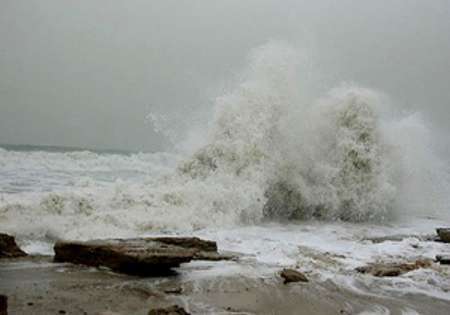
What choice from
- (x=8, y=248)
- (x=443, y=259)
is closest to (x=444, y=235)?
(x=443, y=259)

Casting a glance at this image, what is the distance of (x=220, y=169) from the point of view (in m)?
9.95

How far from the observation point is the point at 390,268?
460cm

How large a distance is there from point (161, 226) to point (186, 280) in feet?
10.1

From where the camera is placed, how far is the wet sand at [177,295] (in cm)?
317

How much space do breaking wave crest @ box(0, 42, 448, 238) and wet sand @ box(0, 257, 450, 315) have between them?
327cm

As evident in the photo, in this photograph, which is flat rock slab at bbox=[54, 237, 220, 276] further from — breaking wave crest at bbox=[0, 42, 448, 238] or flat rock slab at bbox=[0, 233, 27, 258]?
breaking wave crest at bbox=[0, 42, 448, 238]

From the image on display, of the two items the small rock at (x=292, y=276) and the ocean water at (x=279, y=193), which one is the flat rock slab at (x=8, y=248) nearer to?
the ocean water at (x=279, y=193)

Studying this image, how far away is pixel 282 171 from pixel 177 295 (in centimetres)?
701

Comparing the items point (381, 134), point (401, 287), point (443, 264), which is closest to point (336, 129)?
point (381, 134)

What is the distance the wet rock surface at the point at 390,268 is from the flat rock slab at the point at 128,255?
5.74 ft

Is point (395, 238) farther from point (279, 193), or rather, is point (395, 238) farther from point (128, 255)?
point (128, 255)

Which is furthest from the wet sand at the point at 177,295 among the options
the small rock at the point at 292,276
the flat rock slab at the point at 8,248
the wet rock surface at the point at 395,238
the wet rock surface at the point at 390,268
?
the wet rock surface at the point at 395,238

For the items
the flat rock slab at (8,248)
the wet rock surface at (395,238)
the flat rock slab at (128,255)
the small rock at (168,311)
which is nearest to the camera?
A: the small rock at (168,311)

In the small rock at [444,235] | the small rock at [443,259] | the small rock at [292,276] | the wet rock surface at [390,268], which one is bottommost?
the small rock at [292,276]
